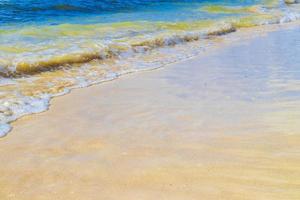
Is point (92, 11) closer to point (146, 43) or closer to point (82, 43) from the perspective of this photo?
point (146, 43)

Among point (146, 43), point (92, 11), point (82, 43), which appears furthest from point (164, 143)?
point (92, 11)

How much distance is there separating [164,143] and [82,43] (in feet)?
16.5

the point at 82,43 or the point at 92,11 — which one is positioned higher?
the point at 82,43

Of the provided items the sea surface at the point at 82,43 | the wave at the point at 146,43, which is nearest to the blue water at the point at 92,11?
the sea surface at the point at 82,43

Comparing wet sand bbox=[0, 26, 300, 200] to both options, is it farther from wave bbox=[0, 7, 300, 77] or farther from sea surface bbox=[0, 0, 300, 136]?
wave bbox=[0, 7, 300, 77]

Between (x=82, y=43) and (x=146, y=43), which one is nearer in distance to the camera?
(x=82, y=43)

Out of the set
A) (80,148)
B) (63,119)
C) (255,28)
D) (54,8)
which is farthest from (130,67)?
(54,8)

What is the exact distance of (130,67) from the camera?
22.2ft

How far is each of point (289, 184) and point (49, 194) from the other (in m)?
1.34

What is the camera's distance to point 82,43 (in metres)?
8.10

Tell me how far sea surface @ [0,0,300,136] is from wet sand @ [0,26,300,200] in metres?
0.53

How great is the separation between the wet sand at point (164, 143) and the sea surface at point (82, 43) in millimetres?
530

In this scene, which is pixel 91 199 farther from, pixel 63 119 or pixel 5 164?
pixel 63 119

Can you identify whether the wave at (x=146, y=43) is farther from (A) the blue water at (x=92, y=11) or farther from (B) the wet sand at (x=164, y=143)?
(B) the wet sand at (x=164, y=143)
